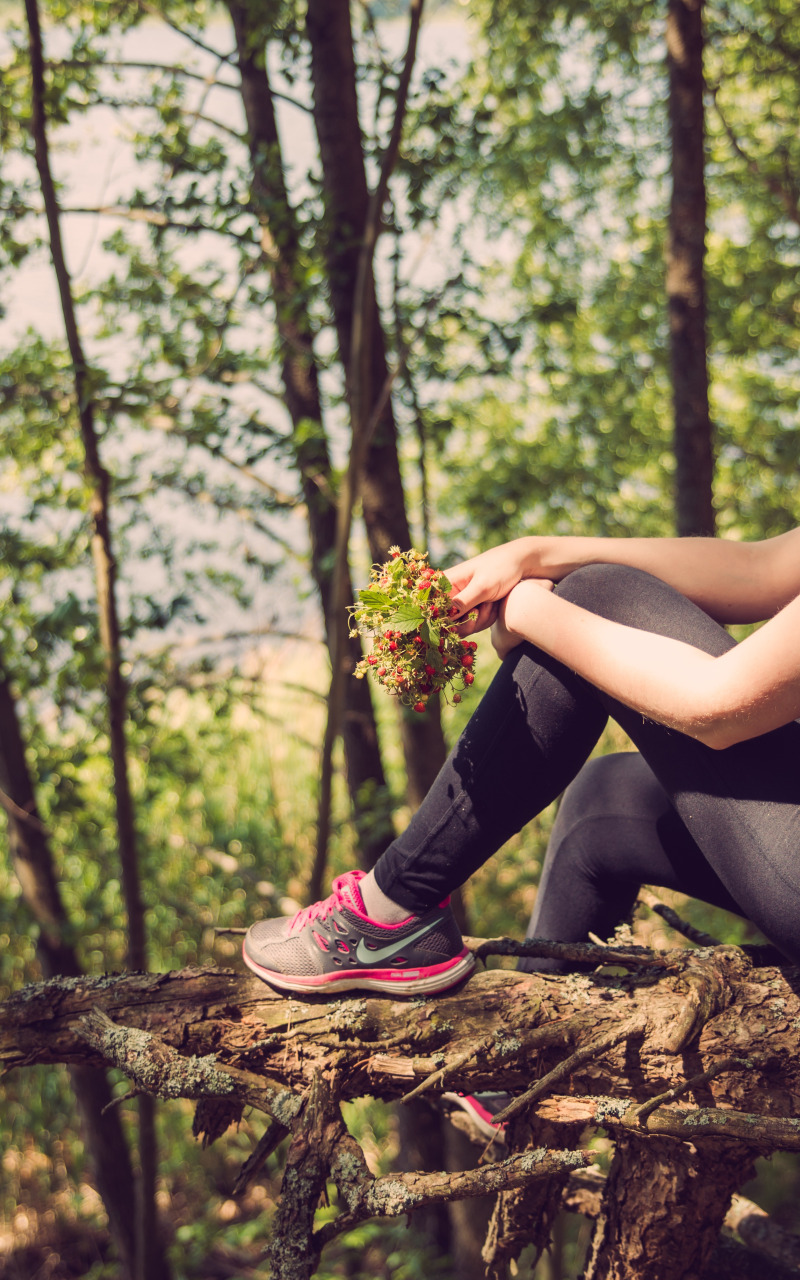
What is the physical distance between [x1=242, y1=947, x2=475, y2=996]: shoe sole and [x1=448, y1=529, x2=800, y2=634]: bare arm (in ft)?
1.78

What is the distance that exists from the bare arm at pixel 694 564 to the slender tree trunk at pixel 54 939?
2.03 m

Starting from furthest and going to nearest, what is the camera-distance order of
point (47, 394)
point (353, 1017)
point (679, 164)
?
point (679, 164), point (47, 394), point (353, 1017)

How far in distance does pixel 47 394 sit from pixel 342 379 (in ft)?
3.05

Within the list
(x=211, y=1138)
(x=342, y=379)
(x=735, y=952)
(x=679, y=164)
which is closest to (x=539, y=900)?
(x=735, y=952)

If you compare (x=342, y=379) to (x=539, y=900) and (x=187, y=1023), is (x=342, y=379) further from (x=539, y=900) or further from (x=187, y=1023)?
(x=187, y=1023)

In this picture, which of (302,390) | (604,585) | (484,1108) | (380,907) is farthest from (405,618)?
(302,390)

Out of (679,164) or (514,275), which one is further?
(514,275)

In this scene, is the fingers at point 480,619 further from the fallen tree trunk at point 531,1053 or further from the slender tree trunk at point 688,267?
the slender tree trunk at point 688,267

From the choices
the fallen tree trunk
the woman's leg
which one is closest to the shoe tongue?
the fallen tree trunk

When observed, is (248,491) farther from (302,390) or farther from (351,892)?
(351,892)

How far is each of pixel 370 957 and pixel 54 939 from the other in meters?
1.94

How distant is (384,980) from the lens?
1.42 metres

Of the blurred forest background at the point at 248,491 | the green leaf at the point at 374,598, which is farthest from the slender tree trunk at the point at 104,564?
the green leaf at the point at 374,598

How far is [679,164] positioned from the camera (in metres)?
3.38
